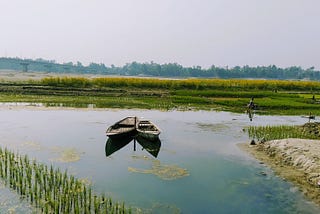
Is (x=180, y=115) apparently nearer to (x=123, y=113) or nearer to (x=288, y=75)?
(x=123, y=113)

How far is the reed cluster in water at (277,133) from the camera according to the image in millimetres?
21016

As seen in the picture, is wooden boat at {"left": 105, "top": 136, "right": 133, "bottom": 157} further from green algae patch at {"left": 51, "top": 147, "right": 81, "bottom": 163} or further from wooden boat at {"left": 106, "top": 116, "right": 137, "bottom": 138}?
green algae patch at {"left": 51, "top": 147, "right": 81, "bottom": 163}

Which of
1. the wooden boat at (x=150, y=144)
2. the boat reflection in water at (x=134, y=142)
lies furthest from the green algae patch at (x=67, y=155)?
the wooden boat at (x=150, y=144)

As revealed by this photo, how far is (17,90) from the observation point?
4238 cm

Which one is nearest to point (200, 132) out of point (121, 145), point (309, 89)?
point (121, 145)

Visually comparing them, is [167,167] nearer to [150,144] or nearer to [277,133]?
[150,144]

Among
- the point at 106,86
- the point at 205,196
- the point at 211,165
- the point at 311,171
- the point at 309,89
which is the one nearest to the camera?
the point at 205,196

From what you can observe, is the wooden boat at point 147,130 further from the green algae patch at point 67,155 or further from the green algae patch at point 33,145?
the green algae patch at point 33,145

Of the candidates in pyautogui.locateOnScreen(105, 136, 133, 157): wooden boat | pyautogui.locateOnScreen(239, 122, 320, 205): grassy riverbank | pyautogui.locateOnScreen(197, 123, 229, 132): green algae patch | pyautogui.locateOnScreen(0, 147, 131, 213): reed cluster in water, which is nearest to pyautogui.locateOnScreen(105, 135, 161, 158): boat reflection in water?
pyautogui.locateOnScreen(105, 136, 133, 157): wooden boat

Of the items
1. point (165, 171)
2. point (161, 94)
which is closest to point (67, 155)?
point (165, 171)

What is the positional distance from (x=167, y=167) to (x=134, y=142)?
464 cm

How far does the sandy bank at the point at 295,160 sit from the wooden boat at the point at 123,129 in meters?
6.61

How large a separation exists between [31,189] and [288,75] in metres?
171

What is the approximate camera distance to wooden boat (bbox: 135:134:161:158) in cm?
1711
